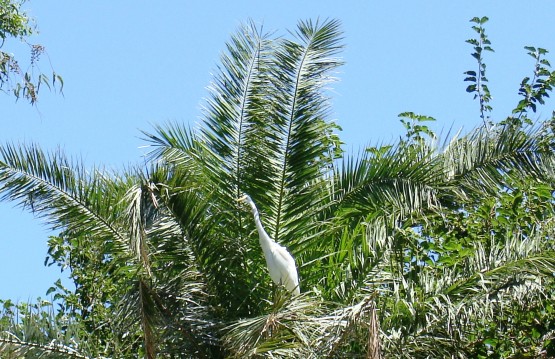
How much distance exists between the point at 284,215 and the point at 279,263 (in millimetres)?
863

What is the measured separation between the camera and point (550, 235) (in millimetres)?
9906

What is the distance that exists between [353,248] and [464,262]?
88cm

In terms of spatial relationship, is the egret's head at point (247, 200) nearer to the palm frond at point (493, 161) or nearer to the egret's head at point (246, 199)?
the egret's head at point (246, 199)

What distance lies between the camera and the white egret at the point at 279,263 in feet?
29.4

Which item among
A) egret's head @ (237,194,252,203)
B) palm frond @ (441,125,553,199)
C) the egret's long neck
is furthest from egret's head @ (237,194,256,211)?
palm frond @ (441,125,553,199)

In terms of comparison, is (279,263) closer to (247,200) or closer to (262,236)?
(262,236)

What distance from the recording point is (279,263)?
8.95m

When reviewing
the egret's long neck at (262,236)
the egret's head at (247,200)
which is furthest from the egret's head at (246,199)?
the egret's long neck at (262,236)

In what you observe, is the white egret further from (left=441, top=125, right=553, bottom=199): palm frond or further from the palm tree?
(left=441, top=125, right=553, bottom=199): palm frond

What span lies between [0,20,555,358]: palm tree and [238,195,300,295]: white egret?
12 cm

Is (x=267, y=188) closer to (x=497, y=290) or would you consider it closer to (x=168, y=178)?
(x=168, y=178)

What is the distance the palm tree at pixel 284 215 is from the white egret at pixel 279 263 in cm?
12

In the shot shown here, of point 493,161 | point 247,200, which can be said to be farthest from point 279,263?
point 493,161

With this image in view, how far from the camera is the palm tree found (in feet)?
29.1
